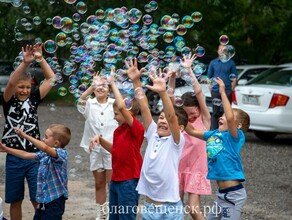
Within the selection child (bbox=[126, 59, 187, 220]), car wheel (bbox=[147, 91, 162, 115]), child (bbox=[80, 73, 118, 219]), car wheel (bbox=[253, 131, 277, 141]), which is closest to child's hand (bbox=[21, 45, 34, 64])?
child (bbox=[126, 59, 187, 220])

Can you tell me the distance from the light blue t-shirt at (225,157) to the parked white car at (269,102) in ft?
23.4

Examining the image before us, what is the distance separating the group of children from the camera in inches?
236

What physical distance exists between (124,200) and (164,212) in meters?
0.56

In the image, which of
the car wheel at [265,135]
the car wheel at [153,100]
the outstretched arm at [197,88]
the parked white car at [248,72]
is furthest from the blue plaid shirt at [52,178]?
the car wheel at [153,100]

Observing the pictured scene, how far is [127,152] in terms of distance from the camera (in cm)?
644

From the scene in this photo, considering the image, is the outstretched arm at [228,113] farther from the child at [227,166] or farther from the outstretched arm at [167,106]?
the outstretched arm at [167,106]

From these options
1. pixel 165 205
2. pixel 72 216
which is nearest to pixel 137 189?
pixel 165 205

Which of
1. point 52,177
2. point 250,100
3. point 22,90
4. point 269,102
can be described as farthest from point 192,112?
point 250,100

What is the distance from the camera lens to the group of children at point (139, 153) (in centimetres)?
598

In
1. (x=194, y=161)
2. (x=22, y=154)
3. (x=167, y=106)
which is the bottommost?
(x=194, y=161)

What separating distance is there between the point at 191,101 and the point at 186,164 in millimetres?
595

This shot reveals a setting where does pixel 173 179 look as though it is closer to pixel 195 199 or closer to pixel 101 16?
pixel 195 199

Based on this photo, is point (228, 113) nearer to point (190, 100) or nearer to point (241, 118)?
point (241, 118)

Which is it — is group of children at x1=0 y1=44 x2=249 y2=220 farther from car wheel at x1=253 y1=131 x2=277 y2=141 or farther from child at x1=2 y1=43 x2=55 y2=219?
car wheel at x1=253 y1=131 x2=277 y2=141
